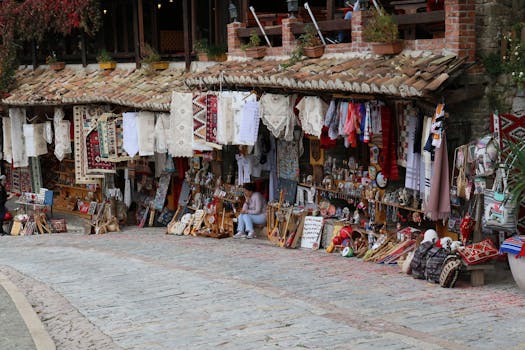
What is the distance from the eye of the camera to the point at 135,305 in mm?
10570

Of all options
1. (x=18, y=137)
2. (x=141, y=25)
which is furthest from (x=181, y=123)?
(x=18, y=137)

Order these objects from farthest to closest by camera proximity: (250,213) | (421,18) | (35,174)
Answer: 1. (35,174)
2. (250,213)
3. (421,18)

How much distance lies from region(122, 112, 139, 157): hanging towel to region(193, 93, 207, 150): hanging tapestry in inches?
87.8

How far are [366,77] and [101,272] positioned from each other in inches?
198

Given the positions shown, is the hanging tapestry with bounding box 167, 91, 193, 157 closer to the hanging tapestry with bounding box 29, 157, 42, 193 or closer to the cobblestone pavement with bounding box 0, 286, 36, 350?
the cobblestone pavement with bounding box 0, 286, 36, 350

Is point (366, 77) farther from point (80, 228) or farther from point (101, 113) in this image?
point (80, 228)

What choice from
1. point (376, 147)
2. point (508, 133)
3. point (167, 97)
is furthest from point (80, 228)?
point (508, 133)

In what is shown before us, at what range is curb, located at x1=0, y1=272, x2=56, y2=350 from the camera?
353 inches

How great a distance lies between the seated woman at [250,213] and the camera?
16.2 metres

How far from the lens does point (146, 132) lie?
17.8m

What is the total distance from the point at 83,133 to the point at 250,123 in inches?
255

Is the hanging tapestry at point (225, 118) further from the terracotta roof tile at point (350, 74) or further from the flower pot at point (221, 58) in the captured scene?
the flower pot at point (221, 58)

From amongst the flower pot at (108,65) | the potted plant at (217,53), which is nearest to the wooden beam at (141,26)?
the flower pot at (108,65)

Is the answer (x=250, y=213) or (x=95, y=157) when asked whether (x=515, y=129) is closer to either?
(x=250, y=213)
